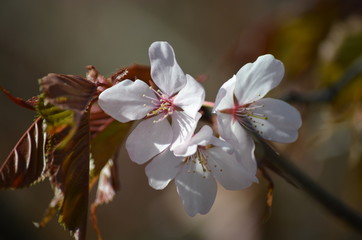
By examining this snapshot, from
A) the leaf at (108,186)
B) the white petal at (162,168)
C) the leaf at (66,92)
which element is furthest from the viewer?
the leaf at (108,186)

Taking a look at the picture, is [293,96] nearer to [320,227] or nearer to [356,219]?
[356,219]

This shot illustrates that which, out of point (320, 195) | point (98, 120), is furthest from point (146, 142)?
point (320, 195)

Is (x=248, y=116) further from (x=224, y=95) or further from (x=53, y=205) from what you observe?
(x=53, y=205)

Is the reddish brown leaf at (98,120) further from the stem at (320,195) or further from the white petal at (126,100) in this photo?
the stem at (320,195)

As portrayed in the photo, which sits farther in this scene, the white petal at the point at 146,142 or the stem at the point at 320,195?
the stem at the point at 320,195

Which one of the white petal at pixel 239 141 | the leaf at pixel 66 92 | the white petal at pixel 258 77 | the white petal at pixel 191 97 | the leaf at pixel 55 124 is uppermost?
the leaf at pixel 66 92

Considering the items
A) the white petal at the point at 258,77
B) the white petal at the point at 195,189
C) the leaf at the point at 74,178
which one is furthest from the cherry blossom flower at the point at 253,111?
the leaf at the point at 74,178

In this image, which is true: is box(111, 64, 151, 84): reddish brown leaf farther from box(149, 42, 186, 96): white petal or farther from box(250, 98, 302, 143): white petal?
box(250, 98, 302, 143): white petal
